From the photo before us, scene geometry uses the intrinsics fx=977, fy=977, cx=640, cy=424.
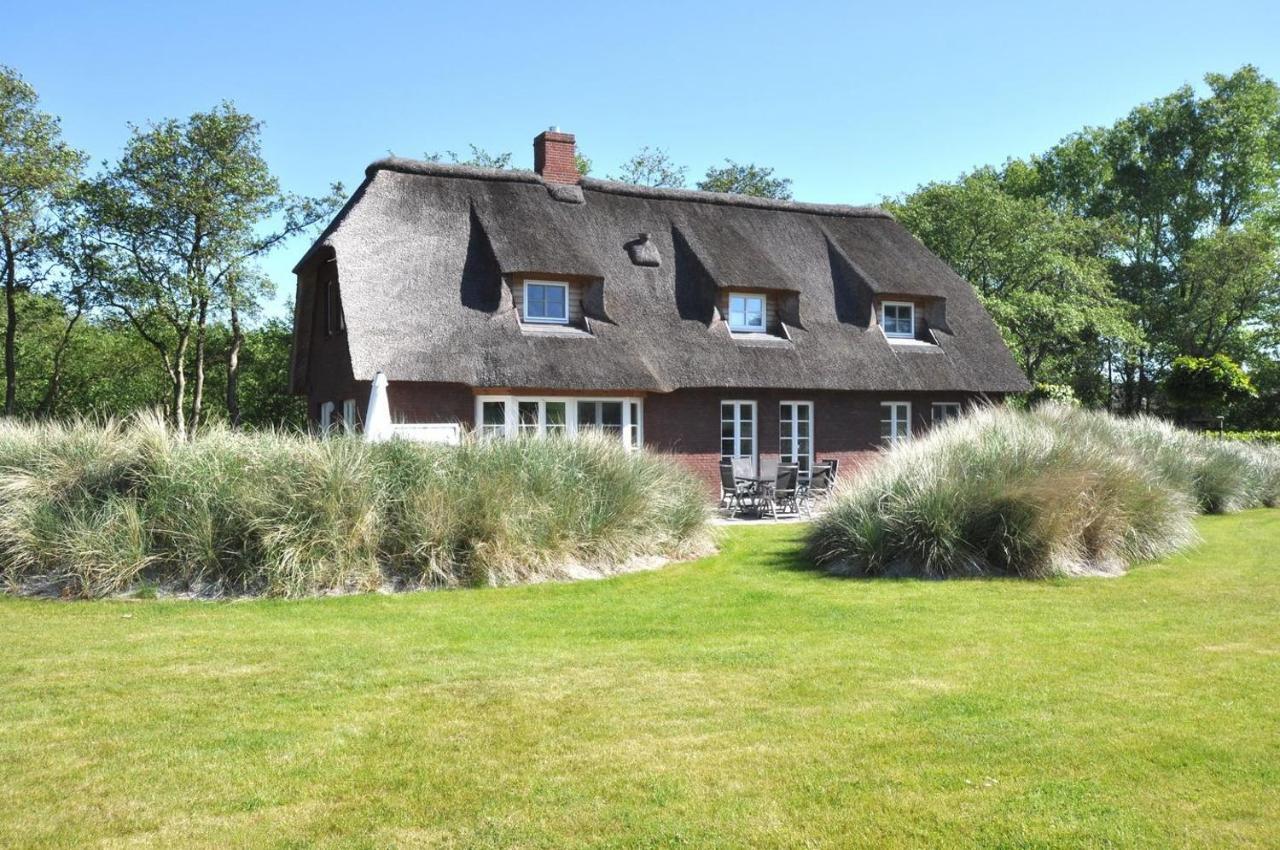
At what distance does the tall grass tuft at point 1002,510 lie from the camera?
→ 10.0 metres

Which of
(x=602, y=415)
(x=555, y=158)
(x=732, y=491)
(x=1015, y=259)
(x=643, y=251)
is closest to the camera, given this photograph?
(x=732, y=491)

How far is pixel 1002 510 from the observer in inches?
399

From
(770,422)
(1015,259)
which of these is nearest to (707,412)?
(770,422)

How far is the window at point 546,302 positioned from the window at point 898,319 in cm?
729

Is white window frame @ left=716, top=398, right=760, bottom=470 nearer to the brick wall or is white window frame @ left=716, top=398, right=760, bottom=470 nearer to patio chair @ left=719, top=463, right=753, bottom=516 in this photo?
the brick wall

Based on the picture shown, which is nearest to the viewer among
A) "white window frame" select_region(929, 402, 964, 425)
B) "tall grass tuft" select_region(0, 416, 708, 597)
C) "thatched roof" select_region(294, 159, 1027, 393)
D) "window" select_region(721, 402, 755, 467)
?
"tall grass tuft" select_region(0, 416, 708, 597)

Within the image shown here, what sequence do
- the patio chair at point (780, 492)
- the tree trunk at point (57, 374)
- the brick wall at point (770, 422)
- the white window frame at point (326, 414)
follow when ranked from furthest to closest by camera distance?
the tree trunk at point (57, 374) → the white window frame at point (326, 414) → the brick wall at point (770, 422) → the patio chair at point (780, 492)

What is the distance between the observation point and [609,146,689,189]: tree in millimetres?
36031

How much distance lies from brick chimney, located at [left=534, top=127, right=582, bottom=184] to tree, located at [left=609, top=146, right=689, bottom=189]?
1624cm

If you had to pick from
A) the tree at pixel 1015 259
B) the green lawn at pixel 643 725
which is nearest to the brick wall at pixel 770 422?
the tree at pixel 1015 259

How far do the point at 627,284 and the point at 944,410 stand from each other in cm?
757

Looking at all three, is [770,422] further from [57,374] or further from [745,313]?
[57,374]

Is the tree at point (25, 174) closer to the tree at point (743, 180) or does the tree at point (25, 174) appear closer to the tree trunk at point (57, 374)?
the tree trunk at point (57, 374)

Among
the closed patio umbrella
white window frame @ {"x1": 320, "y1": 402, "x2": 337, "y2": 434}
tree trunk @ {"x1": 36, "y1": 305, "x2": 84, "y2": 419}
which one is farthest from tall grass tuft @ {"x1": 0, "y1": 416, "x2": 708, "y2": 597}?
tree trunk @ {"x1": 36, "y1": 305, "x2": 84, "y2": 419}
